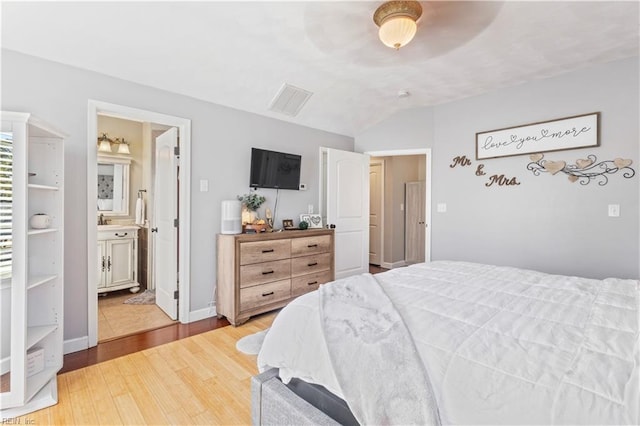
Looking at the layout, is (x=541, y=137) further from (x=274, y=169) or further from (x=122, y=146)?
(x=122, y=146)

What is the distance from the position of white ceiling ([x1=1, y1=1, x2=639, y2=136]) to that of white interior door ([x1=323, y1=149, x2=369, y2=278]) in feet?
3.78

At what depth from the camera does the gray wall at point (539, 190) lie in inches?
107

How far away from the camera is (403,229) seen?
6.05m

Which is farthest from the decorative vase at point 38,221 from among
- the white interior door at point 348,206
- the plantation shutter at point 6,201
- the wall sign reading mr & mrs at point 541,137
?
the wall sign reading mr & mrs at point 541,137

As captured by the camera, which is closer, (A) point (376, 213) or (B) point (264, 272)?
(B) point (264, 272)

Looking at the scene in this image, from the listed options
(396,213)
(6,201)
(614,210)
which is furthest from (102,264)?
(614,210)

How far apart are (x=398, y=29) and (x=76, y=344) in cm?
335

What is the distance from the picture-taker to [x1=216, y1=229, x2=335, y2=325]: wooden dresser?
9.91 feet

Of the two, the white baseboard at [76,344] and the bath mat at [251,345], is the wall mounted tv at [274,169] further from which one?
the white baseboard at [76,344]

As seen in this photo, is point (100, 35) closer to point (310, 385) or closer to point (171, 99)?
point (171, 99)

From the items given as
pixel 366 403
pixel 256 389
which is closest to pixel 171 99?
pixel 256 389

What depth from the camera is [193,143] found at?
3.10m

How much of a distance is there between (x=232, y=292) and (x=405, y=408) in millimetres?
2348

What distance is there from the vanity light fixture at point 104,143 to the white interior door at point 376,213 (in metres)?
4.24
